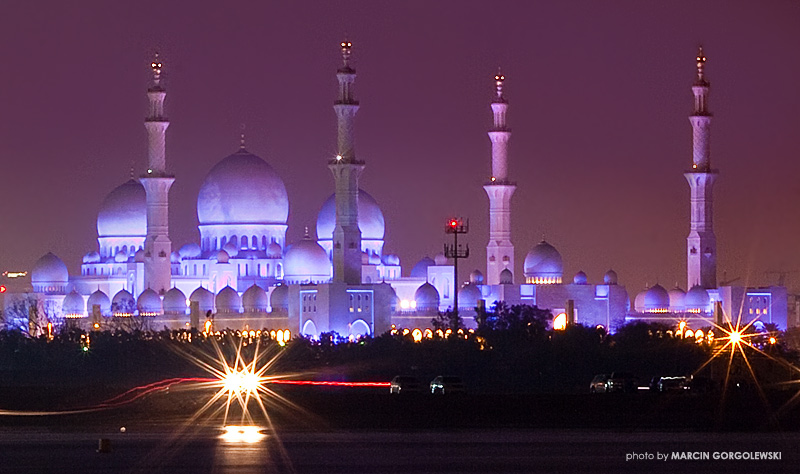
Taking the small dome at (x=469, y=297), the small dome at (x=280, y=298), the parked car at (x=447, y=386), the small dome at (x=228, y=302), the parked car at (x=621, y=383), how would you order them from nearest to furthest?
the parked car at (x=447, y=386), the parked car at (x=621, y=383), the small dome at (x=280, y=298), the small dome at (x=228, y=302), the small dome at (x=469, y=297)

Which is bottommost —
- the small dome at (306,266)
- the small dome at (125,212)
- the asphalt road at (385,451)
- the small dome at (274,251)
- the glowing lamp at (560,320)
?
the asphalt road at (385,451)

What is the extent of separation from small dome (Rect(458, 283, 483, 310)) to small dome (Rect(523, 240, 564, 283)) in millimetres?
4555

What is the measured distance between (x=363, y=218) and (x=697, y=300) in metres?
18.7

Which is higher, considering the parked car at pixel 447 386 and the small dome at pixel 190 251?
the small dome at pixel 190 251

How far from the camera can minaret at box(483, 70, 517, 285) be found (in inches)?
4146

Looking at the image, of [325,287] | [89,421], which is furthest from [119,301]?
[89,421]

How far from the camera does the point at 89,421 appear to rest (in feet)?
164

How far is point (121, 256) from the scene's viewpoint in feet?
383

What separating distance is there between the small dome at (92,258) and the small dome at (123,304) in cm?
969

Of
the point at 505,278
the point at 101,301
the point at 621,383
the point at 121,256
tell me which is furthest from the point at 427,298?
the point at 621,383

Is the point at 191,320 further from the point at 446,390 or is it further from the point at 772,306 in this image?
the point at 446,390

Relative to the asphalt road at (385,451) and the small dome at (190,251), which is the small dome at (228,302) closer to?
the small dome at (190,251)

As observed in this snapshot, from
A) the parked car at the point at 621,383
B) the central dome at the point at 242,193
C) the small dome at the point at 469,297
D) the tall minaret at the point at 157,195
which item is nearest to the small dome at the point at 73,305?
the tall minaret at the point at 157,195

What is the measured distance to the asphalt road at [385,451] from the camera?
3659 cm
